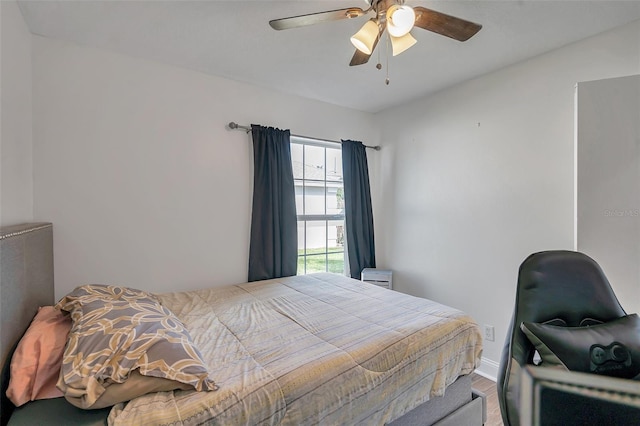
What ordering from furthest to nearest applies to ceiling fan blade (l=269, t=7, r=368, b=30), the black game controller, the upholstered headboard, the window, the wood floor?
1. the window
2. the wood floor
3. ceiling fan blade (l=269, t=7, r=368, b=30)
4. the upholstered headboard
5. the black game controller

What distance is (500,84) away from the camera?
232 centimetres

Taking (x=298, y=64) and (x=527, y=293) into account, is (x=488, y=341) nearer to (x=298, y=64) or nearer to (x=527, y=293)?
(x=527, y=293)

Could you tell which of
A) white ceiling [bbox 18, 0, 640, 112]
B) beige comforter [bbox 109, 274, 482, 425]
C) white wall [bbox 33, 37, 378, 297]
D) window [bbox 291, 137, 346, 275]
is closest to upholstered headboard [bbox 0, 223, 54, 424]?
white wall [bbox 33, 37, 378, 297]

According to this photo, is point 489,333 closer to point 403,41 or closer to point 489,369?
point 489,369

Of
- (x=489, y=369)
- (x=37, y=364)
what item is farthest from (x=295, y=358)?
(x=489, y=369)

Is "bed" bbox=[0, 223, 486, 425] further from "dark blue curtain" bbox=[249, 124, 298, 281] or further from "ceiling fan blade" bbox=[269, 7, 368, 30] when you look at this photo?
"ceiling fan blade" bbox=[269, 7, 368, 30]

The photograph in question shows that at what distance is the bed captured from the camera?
94cm

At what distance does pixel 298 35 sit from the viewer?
6.16 ft

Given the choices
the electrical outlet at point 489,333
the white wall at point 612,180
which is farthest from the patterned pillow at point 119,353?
the electrical outlet at point 489,333

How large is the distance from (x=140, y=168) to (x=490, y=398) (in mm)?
3121

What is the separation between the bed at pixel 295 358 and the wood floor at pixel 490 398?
34cm

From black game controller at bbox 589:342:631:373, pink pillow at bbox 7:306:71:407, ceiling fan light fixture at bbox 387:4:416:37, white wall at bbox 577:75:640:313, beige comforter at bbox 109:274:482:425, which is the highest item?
ceiling fan light fixture at bbox 387:4:416:37

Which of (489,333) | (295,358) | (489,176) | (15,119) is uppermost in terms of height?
(15,119)

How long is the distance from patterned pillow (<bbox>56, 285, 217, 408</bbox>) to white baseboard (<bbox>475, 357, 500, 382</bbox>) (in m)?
2.36
